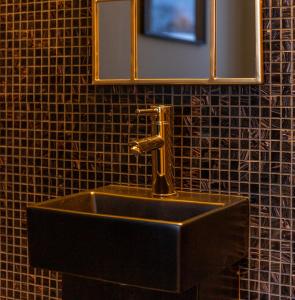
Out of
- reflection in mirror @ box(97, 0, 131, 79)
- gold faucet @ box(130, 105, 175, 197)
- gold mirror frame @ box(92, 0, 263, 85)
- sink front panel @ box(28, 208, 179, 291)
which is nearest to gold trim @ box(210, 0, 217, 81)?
gold mirror frame @ box(92, 0, 263, 85)

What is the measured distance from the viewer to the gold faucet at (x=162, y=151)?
1.48 meters

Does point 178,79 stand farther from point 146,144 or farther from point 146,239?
point 146,239

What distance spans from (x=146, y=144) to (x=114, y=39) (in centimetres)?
35

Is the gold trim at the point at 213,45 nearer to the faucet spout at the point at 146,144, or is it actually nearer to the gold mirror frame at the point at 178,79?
the gold mirror frame at the point at 178,79

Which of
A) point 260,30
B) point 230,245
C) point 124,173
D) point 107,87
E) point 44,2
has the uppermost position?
point 44,2

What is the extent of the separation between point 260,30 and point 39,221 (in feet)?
2.24

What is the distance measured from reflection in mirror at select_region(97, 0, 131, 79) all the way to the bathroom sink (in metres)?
0.35

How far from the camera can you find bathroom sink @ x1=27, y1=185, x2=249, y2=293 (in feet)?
4.00

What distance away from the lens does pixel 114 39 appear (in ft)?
5.33

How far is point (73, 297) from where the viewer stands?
1.47 m

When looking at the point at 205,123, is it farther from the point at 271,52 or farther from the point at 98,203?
the point at 98,203

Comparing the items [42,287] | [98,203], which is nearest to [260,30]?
[98,203]

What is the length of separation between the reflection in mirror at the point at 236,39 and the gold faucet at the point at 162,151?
0.17 m

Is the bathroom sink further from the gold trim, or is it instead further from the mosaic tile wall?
the gold trim
